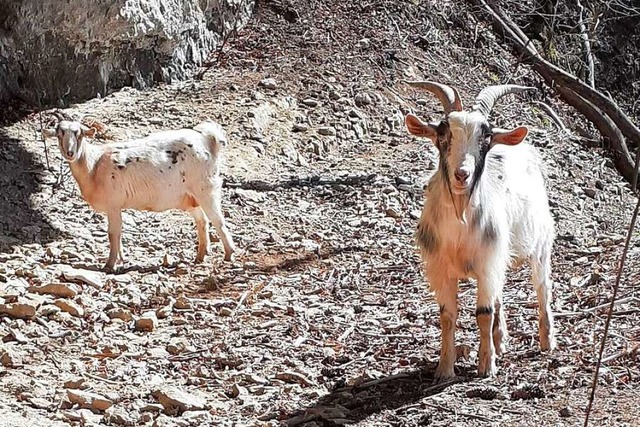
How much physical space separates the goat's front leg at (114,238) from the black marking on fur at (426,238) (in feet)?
12.1

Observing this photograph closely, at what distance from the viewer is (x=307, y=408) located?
6676 millimetres

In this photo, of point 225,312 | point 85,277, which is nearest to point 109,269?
point 85,277

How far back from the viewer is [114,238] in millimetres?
9719

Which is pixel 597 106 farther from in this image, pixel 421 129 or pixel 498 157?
pixel 421 129

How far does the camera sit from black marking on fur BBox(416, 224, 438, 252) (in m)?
6.77

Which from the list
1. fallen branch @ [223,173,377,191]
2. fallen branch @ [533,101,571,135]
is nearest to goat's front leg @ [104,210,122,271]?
fallen branch @ [223,173,377,191]

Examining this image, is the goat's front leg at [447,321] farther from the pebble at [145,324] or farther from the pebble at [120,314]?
the pebble at [120,314]

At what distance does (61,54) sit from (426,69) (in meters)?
5.81

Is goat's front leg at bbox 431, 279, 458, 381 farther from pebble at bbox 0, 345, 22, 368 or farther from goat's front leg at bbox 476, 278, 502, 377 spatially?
pebble at bbox 0, 345, 22, 368

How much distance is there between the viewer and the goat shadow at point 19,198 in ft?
32.6

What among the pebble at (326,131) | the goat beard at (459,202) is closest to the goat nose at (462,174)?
the goat beard at (459,202)

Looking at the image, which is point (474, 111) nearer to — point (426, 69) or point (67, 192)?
point (67, 192)

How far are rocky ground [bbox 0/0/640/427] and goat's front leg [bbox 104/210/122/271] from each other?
185mm

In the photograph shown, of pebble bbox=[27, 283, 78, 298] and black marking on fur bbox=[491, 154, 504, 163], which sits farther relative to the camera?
pebble bbox=[27, 283, 78, 298]
